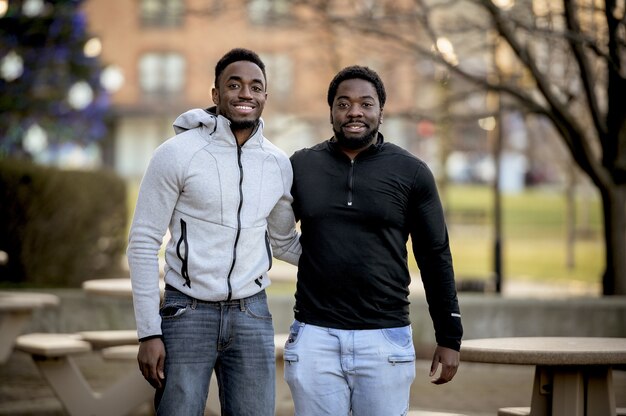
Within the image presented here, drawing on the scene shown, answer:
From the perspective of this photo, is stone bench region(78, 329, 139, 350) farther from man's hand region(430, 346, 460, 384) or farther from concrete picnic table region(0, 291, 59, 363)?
man's hand region(430, 346, 460, 384)

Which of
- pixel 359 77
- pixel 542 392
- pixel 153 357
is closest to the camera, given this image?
pixel 153 357

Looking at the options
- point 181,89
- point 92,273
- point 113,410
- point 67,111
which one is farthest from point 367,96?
point 181,89

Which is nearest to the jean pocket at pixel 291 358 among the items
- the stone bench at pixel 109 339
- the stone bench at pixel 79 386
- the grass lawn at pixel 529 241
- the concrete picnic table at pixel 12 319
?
the stone bench at pixel 79 386

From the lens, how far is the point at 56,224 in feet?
48.3

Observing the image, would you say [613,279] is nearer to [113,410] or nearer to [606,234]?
[606,234]

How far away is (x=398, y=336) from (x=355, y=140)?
0.84m

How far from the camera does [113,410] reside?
838 cm

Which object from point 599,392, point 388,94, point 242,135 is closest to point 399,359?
point 242,135

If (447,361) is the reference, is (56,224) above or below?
above

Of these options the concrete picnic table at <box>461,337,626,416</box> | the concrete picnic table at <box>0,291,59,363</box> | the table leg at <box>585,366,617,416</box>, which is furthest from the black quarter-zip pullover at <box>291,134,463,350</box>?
the concrete picnic table at <box>0,291,59,363</box>

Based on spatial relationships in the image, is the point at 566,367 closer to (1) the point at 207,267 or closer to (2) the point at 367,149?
(2) the point at 367,149

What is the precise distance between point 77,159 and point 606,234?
140ft

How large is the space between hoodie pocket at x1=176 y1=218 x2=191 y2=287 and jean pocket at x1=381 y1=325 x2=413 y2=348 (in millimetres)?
847

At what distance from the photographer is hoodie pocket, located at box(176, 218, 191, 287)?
4.71m
